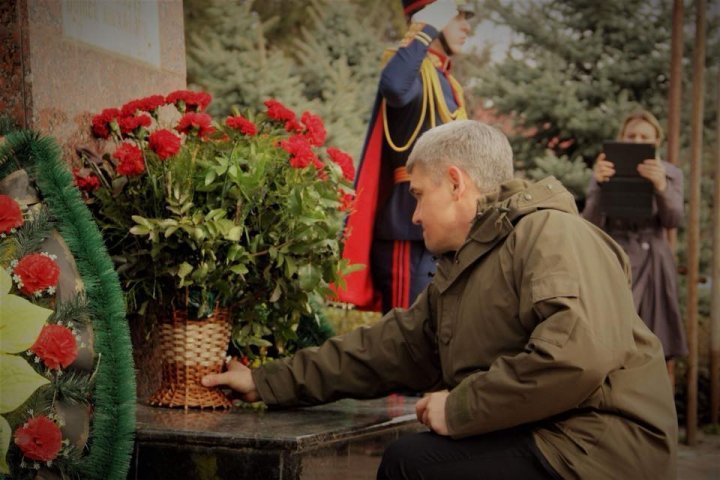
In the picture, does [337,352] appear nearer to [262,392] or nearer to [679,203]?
[262,392]

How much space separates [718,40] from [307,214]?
5.99 metres

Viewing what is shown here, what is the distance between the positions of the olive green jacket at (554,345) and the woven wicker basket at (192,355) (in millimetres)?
906

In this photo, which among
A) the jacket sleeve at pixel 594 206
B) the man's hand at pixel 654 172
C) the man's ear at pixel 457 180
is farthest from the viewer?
the jacket sleeve at pixel 594 206

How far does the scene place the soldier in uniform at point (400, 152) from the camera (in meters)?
5.25

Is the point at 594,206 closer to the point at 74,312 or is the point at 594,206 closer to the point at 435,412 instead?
the point at 435,412

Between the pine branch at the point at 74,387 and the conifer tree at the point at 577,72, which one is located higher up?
the conifer tree at the point at 577,72

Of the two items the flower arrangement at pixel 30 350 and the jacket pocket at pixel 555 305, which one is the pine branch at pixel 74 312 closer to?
the flower arrangement at pixel 30 350

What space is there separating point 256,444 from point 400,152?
2447mm

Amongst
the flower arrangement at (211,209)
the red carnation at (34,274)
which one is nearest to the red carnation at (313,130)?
the flower arrangement at (211,209)

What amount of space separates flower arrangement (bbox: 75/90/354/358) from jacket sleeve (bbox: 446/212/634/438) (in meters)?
1.00

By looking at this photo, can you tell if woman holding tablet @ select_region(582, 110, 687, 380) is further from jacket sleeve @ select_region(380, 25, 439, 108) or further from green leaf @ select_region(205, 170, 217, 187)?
green leaf @ select_region(205, 170, 217, 187)

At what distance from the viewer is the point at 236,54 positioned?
31.1 ft

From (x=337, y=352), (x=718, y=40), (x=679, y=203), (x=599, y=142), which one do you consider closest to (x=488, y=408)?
(x=337, y=352)

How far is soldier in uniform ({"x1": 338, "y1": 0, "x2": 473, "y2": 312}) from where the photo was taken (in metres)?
5.25
